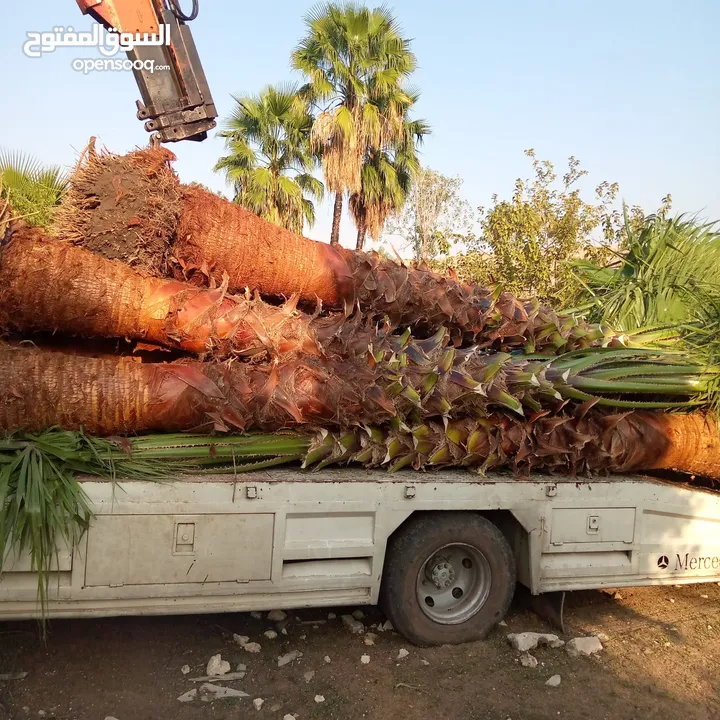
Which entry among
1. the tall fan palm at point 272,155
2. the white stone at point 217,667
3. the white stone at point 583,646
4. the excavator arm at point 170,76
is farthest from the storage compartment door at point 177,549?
the tall fan palm at point 272,155

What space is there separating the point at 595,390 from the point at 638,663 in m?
1.84

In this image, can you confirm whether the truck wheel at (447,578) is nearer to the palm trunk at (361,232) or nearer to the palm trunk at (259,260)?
the palm trunk at (259,260)

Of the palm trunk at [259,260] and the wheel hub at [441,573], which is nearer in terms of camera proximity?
the palm trunk at [259,260]

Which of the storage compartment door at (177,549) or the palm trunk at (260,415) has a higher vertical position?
the palm trunk at (260,415)

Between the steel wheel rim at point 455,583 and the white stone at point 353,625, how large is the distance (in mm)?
489

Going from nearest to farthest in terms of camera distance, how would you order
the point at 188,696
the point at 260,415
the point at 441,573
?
the point at 188,696
the point at 260,415
the point at 441,573

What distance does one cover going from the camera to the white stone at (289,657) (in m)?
4.07

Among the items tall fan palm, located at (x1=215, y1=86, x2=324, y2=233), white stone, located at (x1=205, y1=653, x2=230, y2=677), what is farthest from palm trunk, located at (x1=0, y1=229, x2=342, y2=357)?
tall fan palm, located at (x1=215, y1=86, x2=324, y2=233)

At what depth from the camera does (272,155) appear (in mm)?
19672

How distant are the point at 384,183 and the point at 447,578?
56.8ft

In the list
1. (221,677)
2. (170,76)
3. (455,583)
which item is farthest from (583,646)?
(170,76)

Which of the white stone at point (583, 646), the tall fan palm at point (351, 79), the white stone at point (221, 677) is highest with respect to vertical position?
the tall fan palm at point (351, 79)

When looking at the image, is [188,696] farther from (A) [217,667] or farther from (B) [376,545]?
(B) [376,545]

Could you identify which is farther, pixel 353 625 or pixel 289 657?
pixel 353 625
